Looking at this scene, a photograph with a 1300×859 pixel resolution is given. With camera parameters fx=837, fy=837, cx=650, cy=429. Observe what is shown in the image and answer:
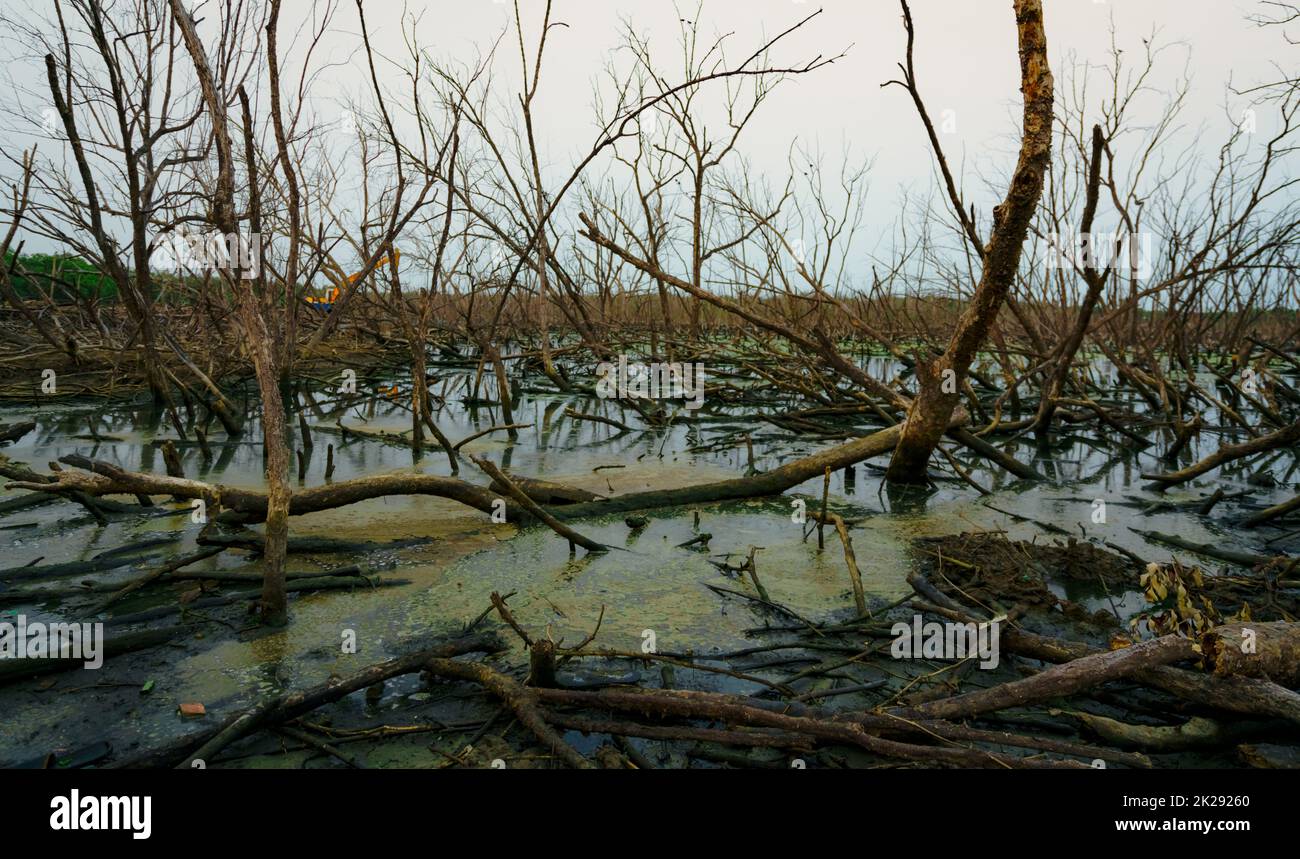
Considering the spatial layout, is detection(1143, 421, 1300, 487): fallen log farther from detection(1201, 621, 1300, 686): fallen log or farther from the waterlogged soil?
detection(1201, 621, 1300, 686): fallen log

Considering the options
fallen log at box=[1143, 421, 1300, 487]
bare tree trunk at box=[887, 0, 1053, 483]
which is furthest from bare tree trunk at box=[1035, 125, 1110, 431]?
fallen log at box=[1143, 421, 1300, 487]

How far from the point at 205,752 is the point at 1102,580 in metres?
3.60
